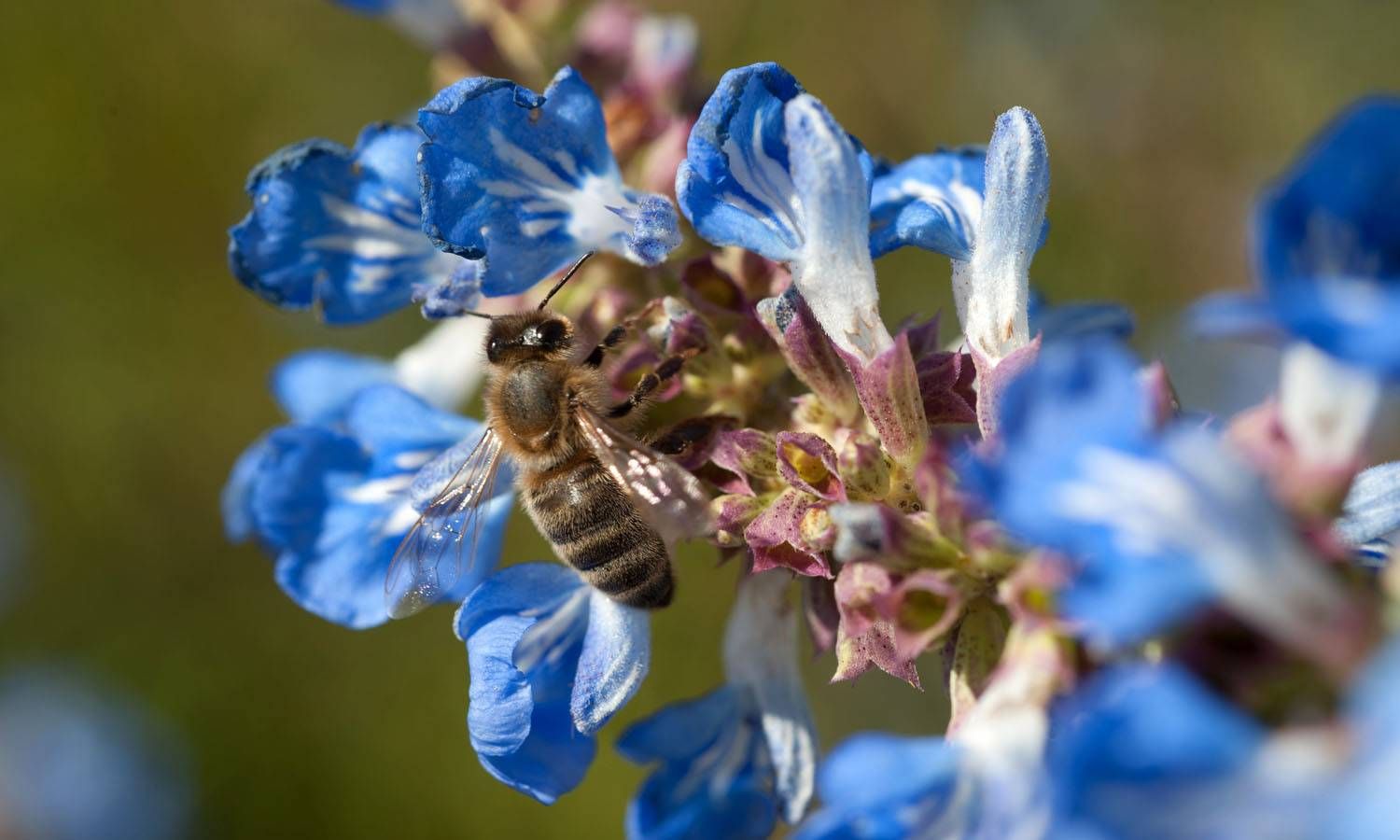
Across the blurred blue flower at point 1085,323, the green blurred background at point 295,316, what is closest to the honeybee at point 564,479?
the blurred blue flower at point 1085,323

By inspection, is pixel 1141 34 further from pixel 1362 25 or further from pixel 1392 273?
pixel 1392 273

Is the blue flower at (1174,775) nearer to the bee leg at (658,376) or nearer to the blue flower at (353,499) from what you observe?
the bee leg at (658,376)

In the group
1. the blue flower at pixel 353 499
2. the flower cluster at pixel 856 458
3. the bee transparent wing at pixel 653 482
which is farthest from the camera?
the blue flower at pixel 353 499

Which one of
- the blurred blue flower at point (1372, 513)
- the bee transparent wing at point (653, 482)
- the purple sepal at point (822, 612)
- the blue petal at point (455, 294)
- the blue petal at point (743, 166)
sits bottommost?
the purple sepal at point (822, 612)

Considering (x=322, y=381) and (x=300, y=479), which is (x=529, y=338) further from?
(x=322, y=381)

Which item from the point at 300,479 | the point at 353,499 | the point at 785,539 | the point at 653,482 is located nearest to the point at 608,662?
the point at 653,482

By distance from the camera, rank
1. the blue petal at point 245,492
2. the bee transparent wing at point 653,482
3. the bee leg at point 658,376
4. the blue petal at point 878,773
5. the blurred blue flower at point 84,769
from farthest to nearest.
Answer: the blurred blue flower at point 84,769 < the blue petal at point 245,492 < the bee leg at point 658,376 < the bee transparent wing at point 653,482 < the blue petal at point 878,773
